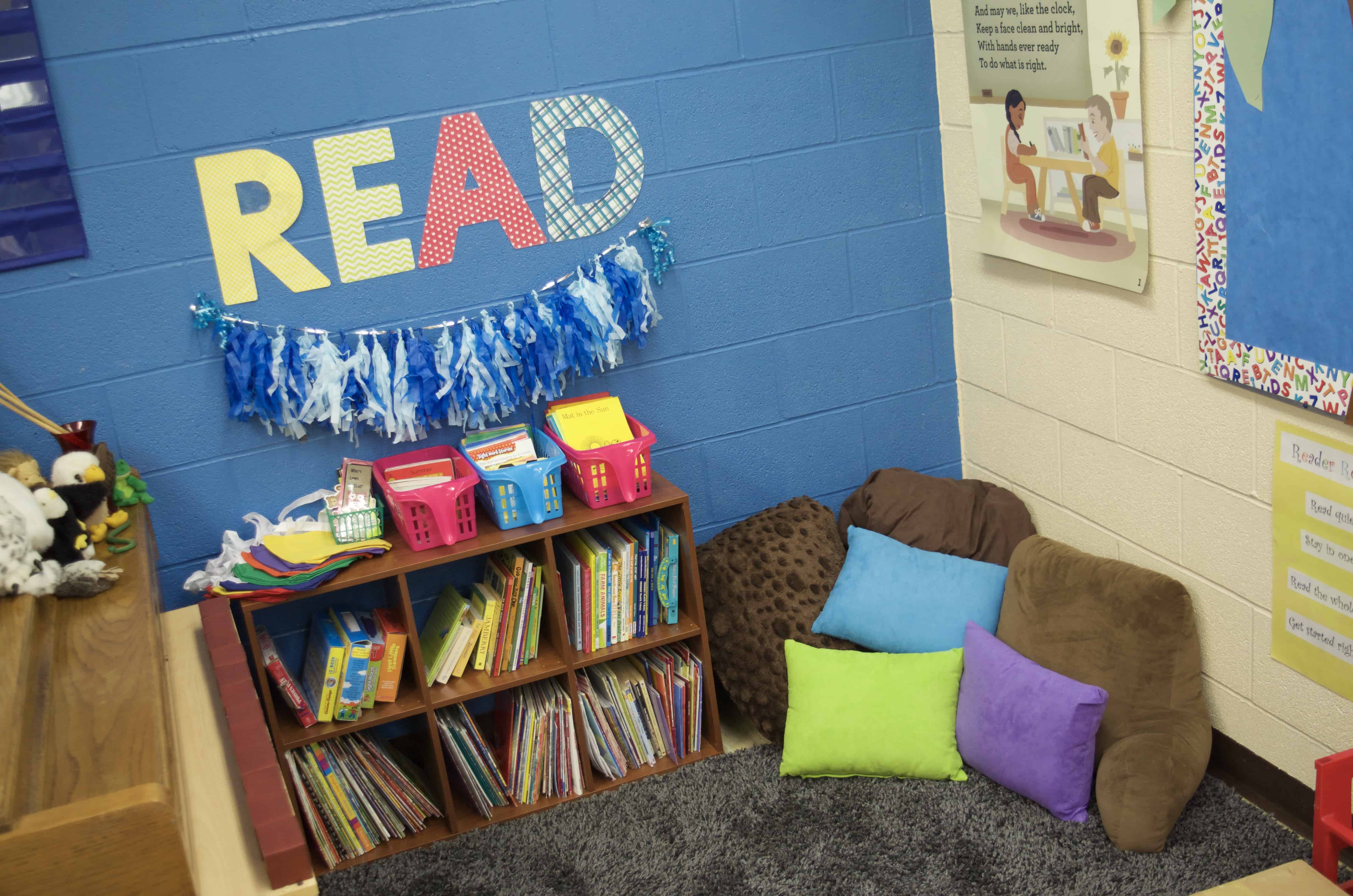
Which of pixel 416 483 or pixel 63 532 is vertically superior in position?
pixel 63 532

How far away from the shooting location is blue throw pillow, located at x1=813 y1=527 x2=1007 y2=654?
2.57 meters

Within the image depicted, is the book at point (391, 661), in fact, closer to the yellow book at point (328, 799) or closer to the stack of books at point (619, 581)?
the yellow book at point (328, 799)

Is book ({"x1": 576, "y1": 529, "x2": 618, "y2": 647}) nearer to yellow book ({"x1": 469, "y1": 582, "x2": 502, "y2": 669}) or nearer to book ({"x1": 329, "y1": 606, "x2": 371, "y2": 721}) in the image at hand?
yellow book ({"x1": 469, "y1": 582, "x2": 502, "y2": 669})

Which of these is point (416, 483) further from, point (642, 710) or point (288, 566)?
point (642, 710)

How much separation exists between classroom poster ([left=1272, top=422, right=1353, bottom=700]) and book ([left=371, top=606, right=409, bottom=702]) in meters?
1.73

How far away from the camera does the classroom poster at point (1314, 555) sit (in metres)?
1.95

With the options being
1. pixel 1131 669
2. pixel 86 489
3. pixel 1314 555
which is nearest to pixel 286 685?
pixel 86 489

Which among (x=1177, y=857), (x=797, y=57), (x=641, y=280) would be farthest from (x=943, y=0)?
(x=1177, y=857)

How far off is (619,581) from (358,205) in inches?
39.4

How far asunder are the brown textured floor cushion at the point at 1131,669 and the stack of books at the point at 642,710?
75 cm

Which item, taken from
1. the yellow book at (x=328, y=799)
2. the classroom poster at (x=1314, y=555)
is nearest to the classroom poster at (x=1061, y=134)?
the classroom poster at (x=1314, y=555)

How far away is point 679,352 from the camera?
9.18 ft

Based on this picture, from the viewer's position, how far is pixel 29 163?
7.36 feet

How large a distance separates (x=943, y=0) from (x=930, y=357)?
2.88 ft
